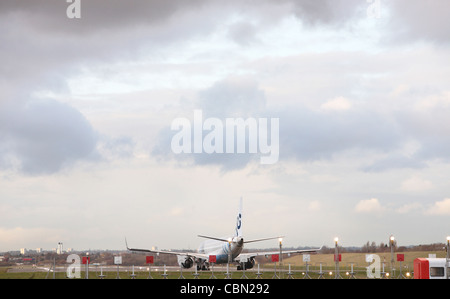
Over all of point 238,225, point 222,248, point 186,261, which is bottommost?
point 186,261

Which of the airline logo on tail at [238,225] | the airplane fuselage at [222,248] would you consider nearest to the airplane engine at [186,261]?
the airplane fuselage at [222,248]

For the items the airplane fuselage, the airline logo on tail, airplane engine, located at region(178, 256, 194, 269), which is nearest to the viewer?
the airplane fuselage

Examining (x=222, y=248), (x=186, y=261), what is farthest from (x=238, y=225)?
(x=186, y=261)

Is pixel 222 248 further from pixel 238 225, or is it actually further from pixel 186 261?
pixel 238 225

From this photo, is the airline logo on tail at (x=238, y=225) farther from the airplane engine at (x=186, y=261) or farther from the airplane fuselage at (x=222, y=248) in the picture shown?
the airplane engine at (x=186, y=261)

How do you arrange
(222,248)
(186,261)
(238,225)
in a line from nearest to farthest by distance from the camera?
(186,261)
(222,248)
(238,225)

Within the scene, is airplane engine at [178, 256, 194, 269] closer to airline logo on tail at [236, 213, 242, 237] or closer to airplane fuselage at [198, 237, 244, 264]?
airplane fuselage at [198, 237, 244, 264]

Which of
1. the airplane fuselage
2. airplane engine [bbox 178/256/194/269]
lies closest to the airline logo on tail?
the airplane fuselage
